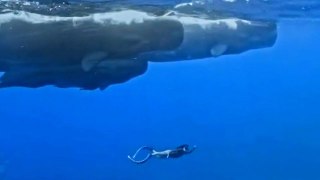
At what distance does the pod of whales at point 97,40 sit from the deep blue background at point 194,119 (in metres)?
3.17

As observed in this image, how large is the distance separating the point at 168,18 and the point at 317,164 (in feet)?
49.5

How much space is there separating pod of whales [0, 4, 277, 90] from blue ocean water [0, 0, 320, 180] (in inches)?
109

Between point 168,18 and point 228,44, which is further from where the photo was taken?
point 228,44

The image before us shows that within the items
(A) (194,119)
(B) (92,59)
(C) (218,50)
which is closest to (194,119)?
(A) (194,119)

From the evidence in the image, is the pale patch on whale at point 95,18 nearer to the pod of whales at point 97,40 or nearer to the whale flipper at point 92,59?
the pod of whales at point 97,40

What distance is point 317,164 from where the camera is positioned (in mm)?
21125

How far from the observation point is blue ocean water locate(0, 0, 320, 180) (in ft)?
50.0

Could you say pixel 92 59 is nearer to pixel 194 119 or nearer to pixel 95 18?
pixel 95 18

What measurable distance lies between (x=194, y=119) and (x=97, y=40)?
8.33 m

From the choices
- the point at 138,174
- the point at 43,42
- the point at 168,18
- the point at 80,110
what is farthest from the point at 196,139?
the point at 43,42

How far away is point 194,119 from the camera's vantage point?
17.4 meters

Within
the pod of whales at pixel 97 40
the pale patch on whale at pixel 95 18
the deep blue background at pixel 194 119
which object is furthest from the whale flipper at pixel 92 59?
the deep blue background at pixel 194 119

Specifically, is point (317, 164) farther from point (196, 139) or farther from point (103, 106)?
point (103, 106)

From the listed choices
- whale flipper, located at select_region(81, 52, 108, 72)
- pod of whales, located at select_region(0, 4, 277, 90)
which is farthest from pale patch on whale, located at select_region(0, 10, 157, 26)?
whale flipper, located at select_region(81, 52, 108, 72)
